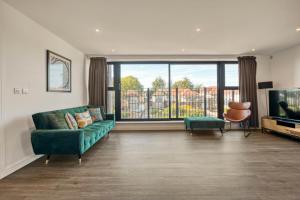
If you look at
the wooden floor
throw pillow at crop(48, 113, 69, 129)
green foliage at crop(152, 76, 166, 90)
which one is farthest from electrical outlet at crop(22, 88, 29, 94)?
green foliage at crop(152, 76, 166, 90)

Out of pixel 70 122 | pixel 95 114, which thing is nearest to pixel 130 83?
pixel 95 114

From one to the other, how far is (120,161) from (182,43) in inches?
123

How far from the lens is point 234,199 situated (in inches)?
77.0

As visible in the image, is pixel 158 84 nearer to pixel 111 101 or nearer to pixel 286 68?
pixel 111 101

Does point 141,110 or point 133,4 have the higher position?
point 133,4

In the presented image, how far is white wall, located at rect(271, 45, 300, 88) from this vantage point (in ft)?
16.3

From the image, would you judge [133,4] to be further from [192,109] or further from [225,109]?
[225,109]

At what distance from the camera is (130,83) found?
612 centimetres

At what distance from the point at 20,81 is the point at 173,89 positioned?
4.33m

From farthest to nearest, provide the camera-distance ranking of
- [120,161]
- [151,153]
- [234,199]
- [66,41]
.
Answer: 1. [66,41]
2. [151,153]
3. [120,161]
4. [234,199]

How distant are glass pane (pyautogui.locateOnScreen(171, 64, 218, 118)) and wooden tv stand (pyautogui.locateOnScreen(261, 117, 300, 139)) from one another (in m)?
1.44

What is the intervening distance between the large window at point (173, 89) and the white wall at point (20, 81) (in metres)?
2.65

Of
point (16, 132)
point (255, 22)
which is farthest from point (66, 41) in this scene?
point (255, 22)

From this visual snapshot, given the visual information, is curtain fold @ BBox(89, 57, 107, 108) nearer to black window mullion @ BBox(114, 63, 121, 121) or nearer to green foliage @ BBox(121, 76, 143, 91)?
black window mullion @ BBox(114, 63, 121, 121)
